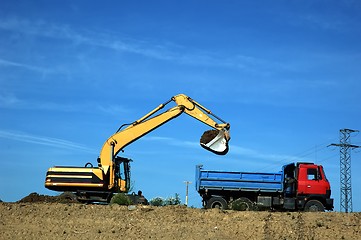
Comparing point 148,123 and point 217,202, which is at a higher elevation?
point 148,123

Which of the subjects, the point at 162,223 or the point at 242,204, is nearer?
the point at 162,223

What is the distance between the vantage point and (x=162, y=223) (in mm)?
21219

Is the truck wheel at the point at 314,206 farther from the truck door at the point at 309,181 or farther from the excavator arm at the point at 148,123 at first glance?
the excavator arm at the point at 148,123

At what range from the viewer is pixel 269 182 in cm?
2831

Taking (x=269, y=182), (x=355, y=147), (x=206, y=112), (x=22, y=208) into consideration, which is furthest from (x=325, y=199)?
(x=355, y=147)

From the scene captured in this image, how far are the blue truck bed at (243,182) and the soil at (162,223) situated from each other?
17.3 ft

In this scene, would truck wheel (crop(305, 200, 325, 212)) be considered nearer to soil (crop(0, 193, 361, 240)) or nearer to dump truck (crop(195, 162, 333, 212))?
dump truck (crop(195, 162, 333, 212))

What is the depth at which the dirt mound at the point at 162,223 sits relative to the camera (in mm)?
20078

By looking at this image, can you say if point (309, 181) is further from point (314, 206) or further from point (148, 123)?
point (148, 123)

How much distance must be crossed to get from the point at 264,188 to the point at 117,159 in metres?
7.59

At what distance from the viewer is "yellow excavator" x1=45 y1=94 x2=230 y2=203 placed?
27.5 m

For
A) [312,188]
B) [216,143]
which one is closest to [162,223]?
[216,143]

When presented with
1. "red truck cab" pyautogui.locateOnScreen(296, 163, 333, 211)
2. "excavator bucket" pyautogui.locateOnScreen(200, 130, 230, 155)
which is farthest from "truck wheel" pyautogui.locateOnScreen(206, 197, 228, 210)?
"red truck cab" pyautogui.locateOnScreen(296, 163, 333, 211)

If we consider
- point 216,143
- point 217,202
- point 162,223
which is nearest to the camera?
point 162,223
